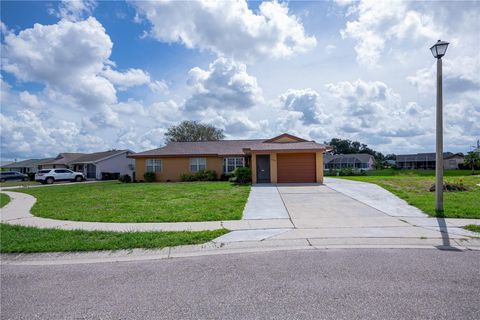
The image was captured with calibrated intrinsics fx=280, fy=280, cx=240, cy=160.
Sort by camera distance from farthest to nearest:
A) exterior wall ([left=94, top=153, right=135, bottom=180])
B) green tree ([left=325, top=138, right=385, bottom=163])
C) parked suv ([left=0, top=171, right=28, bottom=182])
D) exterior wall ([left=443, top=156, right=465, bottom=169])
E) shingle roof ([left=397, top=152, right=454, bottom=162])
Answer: green tree ([left=325, top=138, right=385, bottom=163])
shingle roof ([left=397, top=152, right=454, bottom=162])
exterior wall ([left=443, top=156, right=465, bottom=169])
parked suv ([left=0, top=171, right=28, bottom=182])
exterior wall ([left=94, top=153, right=135, bottom=180])

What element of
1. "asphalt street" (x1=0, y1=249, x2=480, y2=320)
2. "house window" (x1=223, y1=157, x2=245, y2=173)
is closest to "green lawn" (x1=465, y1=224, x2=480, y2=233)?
"asphalt street" (x1=0, y1=249, x2=480, y2=320)

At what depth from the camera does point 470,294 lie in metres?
3.52

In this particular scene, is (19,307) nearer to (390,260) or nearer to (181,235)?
(181,235)

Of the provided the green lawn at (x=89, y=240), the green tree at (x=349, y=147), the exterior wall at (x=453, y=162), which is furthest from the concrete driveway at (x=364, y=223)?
the green tree at (x=349, y=147)

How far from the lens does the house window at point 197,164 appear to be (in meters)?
25.5

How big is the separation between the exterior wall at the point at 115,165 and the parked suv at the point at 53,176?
10.3 feet

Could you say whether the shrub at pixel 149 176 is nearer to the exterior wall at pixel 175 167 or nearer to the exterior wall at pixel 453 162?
the exterior wall at pixel 175 167

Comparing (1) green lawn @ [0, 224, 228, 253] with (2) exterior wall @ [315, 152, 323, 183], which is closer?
(1) green lawn @ [0, 224, 228, 253]

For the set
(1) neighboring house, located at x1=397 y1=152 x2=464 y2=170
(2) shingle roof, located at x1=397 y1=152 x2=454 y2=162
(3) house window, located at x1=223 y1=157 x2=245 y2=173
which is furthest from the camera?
(2) shingle roof, located at x1=397 y1=152 x2=454 y2=162

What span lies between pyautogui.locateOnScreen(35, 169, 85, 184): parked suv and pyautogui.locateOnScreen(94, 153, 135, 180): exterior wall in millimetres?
3127

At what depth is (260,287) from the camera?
12.6ft

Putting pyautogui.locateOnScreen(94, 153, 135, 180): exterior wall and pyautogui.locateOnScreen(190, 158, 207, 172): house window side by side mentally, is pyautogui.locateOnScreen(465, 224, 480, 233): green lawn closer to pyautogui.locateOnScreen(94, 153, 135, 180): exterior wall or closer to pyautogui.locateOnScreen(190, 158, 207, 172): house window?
pyautogui.locateOnScreen(190, 158, 207, 172): house window

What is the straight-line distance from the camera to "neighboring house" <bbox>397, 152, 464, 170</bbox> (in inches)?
2638

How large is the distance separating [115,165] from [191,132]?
15681 millimetres
